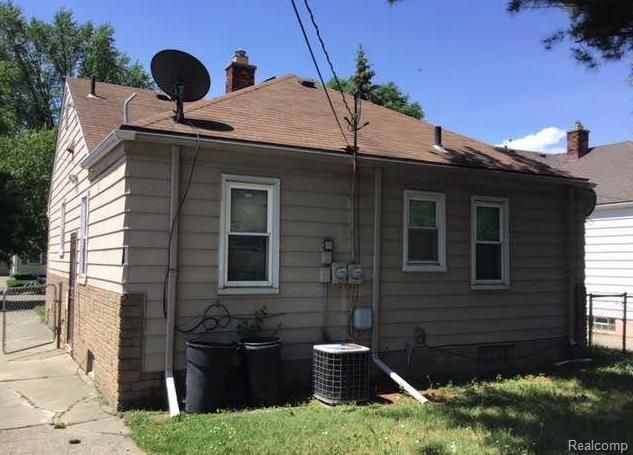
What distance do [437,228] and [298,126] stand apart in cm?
270

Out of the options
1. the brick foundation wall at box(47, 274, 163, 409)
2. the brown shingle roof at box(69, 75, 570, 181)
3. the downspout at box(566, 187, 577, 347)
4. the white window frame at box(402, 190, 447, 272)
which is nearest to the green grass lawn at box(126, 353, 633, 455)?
the brick foundation wall at box(47, 274, 163, 409)

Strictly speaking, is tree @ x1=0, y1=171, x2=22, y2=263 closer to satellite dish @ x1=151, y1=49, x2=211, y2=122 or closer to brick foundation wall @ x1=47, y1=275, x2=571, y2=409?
brick foundation wall @ x1=47, y1=275, x2=571, y2=409

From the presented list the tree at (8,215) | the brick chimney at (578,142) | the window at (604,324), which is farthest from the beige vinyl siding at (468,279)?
the tree at (8,215)

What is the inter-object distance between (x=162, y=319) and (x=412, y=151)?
477 centimetres

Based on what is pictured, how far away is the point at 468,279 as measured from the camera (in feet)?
32.7

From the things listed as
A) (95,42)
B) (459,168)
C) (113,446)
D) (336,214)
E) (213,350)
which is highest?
(95,42)

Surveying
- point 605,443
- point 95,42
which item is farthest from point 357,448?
point 95,42

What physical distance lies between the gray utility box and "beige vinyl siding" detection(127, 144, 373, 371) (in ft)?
2.47

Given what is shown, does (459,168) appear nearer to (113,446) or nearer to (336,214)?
(336,214)

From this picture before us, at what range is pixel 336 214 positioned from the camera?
889cm

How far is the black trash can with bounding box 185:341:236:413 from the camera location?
7.23m

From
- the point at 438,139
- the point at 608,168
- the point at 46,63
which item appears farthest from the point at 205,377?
the point at 46,63

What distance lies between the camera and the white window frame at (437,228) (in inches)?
370

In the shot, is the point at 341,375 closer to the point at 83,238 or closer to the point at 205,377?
the point at 205,377
